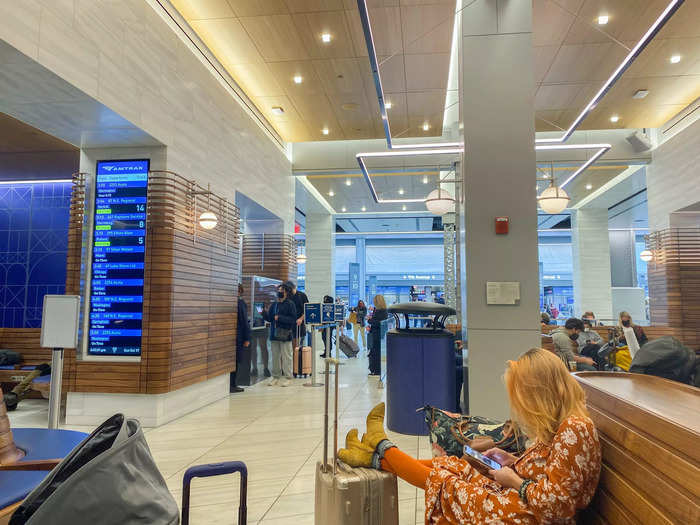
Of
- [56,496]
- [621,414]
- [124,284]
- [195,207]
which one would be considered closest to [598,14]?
[195,207]

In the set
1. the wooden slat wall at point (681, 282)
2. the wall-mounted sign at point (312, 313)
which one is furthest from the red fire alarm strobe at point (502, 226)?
the wooden slat wall at point (681, 282)

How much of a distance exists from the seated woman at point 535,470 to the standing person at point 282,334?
5.97m

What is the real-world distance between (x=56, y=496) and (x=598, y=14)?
23.2ft

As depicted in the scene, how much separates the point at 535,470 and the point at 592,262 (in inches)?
601

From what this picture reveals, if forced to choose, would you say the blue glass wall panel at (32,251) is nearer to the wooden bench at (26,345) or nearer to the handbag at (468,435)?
the wooden bench at (26,345)

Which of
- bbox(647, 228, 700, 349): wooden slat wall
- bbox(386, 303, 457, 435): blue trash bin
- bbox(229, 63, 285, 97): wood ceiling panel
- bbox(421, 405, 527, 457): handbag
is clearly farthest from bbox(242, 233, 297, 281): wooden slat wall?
→ bbox(647, 228, 700, 349): wooden slat wall

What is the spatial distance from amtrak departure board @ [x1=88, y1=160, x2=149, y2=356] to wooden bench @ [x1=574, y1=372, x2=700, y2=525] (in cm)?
482

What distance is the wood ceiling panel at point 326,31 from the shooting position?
5.73 metres

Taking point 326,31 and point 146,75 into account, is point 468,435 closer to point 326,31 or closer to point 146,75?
point 146,75

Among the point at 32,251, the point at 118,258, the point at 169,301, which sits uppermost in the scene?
the point at 32,251

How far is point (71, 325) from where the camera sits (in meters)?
2.98

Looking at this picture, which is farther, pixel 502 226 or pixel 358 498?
pixel 502 226

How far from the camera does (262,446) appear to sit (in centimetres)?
Answer: 438

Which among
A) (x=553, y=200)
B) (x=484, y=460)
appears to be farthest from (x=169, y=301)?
(x=553, y=200)
